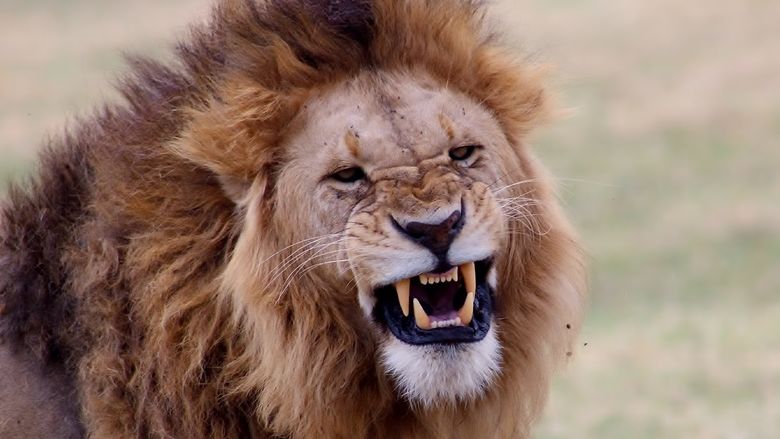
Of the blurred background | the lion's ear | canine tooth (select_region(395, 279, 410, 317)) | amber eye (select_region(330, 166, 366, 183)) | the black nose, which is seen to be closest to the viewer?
the black nose

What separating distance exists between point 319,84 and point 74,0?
24.1 m

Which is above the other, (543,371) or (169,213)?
(169,213)

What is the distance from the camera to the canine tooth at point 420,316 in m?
3.59

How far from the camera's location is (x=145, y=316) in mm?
3822

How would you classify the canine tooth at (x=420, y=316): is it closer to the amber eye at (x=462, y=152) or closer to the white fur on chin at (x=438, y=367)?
the white fur on chin at (x=438, y=367)

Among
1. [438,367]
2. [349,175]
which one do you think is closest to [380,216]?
[349,175]

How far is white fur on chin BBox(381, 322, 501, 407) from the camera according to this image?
361 cm

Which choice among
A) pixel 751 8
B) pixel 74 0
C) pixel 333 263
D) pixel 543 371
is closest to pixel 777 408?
pixel 543 371

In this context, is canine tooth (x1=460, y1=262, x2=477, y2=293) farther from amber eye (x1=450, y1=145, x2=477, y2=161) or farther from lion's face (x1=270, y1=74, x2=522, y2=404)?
amber eye (x1=450, y1=145, x2=477, y2=161)

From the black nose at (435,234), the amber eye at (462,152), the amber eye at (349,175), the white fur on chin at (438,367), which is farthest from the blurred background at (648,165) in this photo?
the black nose at (435,234)

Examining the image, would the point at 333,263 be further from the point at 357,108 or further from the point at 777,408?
→ the point at 777,408

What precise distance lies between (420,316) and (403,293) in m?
0.07

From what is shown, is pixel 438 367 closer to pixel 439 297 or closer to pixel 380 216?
pixel 439 297

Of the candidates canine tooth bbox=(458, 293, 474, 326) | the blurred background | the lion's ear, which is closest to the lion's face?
canine tooth bbox=(458, 293, 474, 326)
